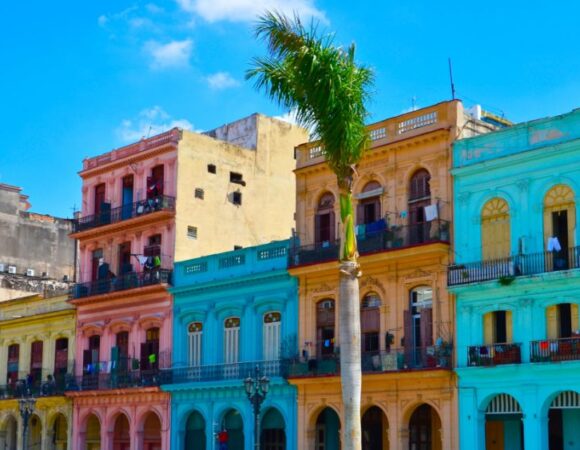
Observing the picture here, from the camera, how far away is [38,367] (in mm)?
47719

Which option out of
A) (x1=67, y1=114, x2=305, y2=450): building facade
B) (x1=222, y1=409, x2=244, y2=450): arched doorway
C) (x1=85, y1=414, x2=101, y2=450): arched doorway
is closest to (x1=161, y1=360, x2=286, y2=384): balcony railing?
(x1=67, y1=114, x2=305, y2=450): building facade

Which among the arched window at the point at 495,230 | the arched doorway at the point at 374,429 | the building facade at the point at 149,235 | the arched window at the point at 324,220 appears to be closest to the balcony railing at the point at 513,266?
the arched window at the point at 495,230

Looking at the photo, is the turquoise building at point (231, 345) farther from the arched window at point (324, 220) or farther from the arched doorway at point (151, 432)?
the arched doorway at point (151, 432)

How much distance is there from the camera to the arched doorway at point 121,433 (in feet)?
141

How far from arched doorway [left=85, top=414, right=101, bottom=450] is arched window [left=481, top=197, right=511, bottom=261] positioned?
20.5 metres

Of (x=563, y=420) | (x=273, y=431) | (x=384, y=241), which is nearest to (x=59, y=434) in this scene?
(x=273, y=431)

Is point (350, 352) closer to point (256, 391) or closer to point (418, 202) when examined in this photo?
point (256, 391)

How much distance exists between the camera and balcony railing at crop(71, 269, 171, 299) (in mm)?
40906

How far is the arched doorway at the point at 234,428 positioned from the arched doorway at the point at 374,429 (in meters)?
5.14

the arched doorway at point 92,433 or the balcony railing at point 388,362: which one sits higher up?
the balcony railing at point 388,362

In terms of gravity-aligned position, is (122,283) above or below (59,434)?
above

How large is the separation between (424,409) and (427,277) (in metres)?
4.15

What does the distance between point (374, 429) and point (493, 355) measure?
6149 millimetres

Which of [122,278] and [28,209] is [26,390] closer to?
[122,278]
